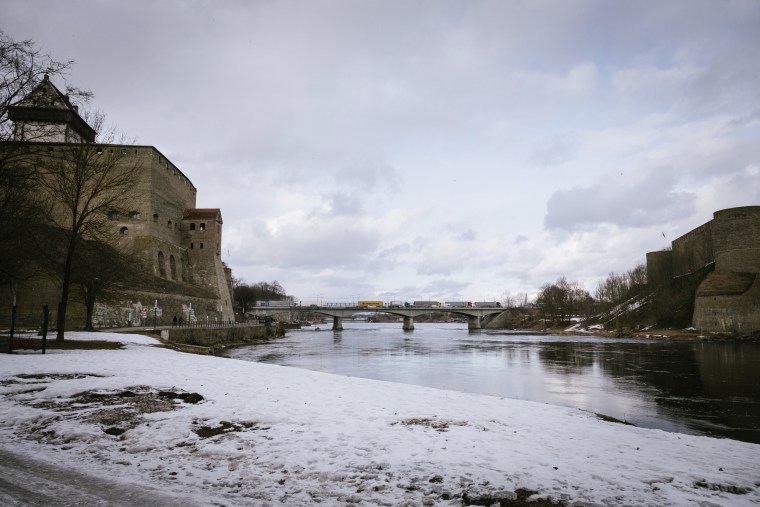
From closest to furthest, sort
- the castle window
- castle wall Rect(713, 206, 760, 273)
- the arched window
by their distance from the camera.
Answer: the arched window < the castle window < castle wall Rect(713, 206, 760, 273)

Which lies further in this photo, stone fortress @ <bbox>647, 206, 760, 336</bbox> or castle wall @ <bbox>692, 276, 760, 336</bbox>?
stone fortress @ <bbox>647, 206, 760, 336</bbox>

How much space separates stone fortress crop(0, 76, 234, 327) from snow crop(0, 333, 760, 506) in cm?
2901

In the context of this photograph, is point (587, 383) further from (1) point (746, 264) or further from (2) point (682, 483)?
(1) point (746, 264)

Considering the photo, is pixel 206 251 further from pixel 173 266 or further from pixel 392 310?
pixel 392 310

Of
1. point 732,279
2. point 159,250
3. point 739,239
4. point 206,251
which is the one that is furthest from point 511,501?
point 739,239

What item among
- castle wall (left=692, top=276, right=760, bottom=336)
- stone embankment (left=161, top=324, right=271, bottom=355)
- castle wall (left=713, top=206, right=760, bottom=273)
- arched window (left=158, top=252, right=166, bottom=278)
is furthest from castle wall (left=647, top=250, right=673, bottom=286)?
arched window (left=158, top=252, right=166, bottom=278)

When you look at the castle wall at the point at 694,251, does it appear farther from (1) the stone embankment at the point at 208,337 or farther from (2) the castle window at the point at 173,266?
(2) the castle window at the point at 173,266

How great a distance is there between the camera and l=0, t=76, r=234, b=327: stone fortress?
34531 mm

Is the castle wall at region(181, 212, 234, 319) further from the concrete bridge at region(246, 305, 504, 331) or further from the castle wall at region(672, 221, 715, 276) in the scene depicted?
the castle wall at region(672, 221, 715, 276)

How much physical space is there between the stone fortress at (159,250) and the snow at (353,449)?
95.2 feet

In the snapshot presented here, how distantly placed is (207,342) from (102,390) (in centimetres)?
2880

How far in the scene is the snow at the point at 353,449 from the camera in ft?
14.3

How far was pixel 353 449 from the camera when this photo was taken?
552 cm

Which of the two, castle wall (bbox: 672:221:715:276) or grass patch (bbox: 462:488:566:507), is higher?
castle wall (bbox: 672:221:715:276)
